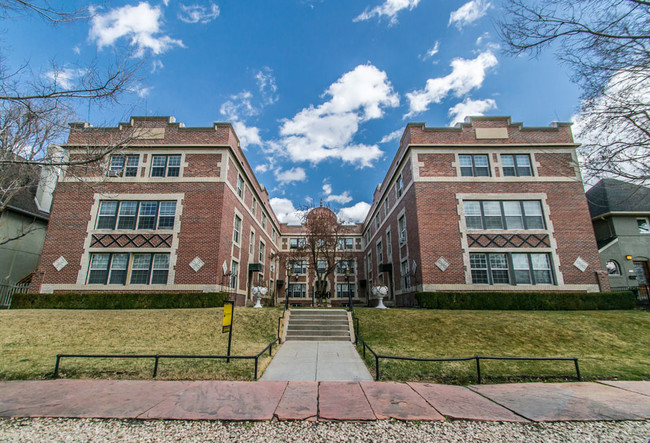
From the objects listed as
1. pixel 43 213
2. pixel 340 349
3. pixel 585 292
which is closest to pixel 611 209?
pixel 585 292

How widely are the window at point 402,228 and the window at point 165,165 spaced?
13.9 m

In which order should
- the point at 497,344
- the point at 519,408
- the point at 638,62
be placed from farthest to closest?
1. the point at 497,344
2. the point at 638,62
3. the point at 519,408

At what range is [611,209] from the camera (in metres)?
19.8

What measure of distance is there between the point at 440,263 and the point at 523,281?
14.7 ft

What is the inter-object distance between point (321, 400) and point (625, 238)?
25.4 meters

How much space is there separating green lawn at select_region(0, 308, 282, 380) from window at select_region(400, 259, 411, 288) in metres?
8.90

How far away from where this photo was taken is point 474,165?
55.2ft

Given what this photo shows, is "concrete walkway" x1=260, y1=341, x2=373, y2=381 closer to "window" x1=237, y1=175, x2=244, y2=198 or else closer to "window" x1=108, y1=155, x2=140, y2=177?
"window" x1=237, y1=175, x2=244, y2=198

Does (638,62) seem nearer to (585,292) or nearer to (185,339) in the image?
(585,292)

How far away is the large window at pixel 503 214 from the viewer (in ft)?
52.1

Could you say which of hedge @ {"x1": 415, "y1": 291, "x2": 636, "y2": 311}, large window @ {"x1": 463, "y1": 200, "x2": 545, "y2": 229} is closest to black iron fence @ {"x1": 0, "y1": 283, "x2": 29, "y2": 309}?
hedge @ {"x1": 415, "y1": 291, "x2": 636, "y2": 311}

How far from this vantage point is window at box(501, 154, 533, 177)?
1669cm

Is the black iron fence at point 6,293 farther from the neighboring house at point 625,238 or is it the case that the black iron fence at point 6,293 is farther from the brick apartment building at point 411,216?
the neighboring house at point 625,238

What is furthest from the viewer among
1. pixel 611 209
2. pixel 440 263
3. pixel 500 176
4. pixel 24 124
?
pixel 611 209
